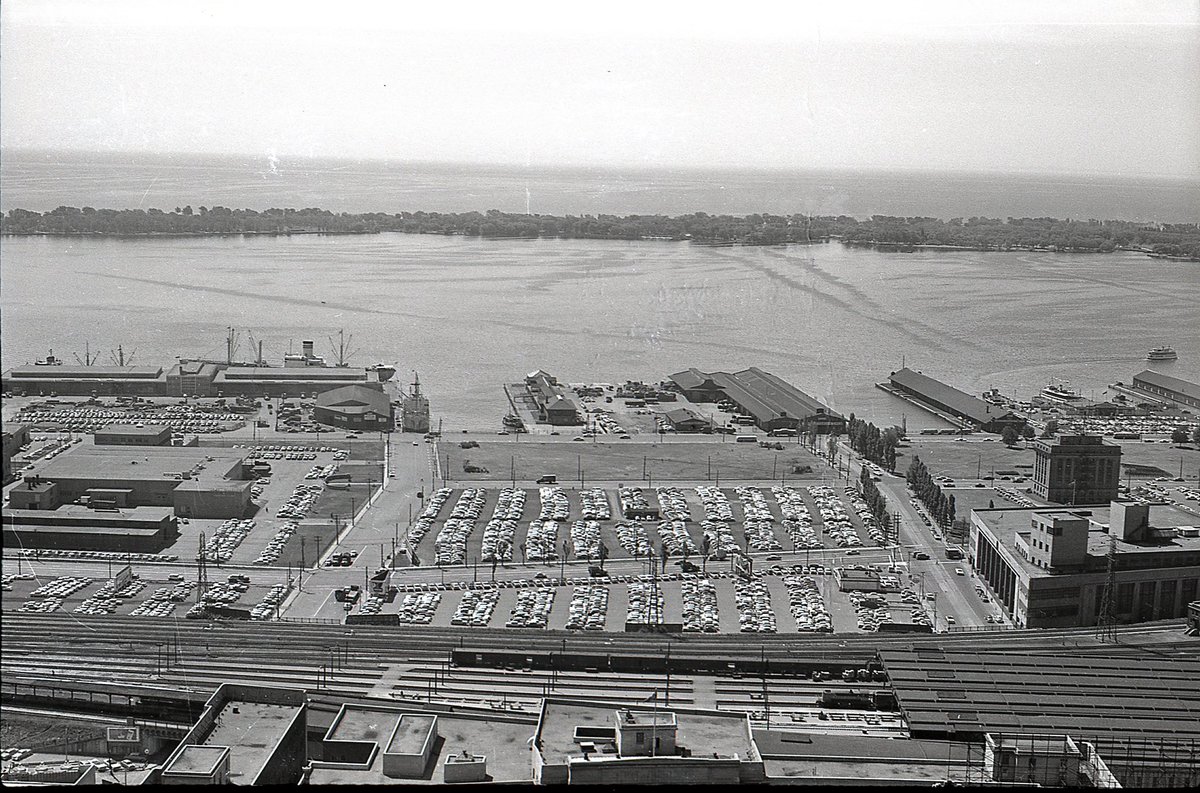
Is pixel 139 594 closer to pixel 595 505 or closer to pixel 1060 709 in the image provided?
pixel 595 505

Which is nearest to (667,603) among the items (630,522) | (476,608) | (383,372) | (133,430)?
(476,608)

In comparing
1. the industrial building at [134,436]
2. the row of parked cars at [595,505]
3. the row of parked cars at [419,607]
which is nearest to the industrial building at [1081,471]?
the row of parked cars at [595,505]

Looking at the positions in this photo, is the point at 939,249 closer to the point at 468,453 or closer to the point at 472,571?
the point at 468,453

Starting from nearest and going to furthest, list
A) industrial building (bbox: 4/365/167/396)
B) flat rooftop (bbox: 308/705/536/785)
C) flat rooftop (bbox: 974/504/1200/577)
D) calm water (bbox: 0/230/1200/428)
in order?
flat rooftop (bbox: 308/705/536/785), flat rooftop (bbox: 974/504/1200/577), industrial building (bbox: 4/365/167/396), calm water (bbox: 0/230/1200/428)

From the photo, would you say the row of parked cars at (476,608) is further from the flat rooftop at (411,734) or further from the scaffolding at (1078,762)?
the scaffolding at (1078,762)

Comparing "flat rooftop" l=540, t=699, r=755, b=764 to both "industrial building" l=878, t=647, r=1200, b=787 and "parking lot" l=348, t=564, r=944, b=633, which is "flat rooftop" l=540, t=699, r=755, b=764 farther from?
"parking lot" l=348, t=564, r=944, b=633

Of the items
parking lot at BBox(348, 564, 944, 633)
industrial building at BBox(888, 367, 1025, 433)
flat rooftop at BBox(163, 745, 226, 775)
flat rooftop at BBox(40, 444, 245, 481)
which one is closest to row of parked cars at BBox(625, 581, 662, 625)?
parking lot at BBox(348, 564, 944, 633)
